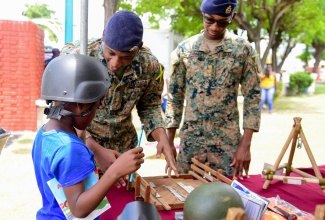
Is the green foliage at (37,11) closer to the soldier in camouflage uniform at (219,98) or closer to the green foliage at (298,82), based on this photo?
the green foliage at (298,82)

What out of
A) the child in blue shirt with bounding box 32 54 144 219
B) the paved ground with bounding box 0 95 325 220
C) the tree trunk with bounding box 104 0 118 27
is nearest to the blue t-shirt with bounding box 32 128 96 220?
the child in blue shirt with bounding box 32 54 144 219

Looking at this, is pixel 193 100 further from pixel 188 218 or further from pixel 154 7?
pixel 154 7

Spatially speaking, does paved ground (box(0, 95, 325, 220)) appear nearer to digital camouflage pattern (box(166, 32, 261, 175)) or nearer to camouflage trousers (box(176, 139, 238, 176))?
camouflage trousers (box(176, 139, 238, 176))

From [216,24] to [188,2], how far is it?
37.4 ft

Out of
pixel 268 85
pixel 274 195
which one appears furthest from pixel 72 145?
pixel 268 85

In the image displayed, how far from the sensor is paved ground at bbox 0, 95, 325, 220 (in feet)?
13.6

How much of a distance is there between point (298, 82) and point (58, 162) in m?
20.1

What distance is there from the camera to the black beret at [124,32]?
1.67 m

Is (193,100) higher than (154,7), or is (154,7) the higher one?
(154,7)

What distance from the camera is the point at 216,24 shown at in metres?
2.39

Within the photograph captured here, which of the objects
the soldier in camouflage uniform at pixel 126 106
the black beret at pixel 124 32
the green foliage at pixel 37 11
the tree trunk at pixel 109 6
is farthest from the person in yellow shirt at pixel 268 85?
the green foliage at pixel 37 11

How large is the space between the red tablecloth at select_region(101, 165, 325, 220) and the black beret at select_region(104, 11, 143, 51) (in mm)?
720

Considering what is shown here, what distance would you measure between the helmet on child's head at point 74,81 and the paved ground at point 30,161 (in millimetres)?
2855

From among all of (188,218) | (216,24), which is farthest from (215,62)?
(188,218)
